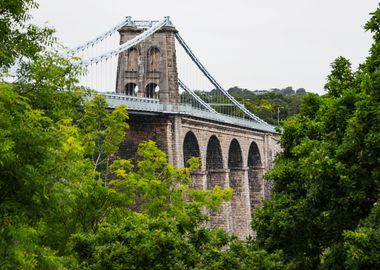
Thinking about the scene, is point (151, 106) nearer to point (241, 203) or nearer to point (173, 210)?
point (173, 210)

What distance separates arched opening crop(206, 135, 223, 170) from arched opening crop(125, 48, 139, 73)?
384 inches

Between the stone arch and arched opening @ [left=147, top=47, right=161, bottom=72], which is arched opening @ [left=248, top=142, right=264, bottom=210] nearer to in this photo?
the stone arch

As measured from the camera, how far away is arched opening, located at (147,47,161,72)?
45344mm

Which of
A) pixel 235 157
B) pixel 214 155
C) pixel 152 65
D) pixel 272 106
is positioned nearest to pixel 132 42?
pixel 152 65

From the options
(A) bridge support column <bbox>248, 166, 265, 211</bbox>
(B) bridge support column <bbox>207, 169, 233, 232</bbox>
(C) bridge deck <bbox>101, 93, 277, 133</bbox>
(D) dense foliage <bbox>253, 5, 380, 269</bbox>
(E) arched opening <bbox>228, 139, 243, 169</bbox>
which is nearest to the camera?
(D) dense foliage <bbox>253, 5, 380, 269</bbox>

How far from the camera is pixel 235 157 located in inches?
2382

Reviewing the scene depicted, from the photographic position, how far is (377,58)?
1540cm

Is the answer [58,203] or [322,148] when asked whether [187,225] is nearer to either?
[322,148]

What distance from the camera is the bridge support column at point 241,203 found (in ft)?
188

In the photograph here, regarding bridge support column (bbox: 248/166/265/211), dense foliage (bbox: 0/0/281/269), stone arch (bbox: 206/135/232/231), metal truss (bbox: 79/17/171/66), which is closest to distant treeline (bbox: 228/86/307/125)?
bridge support column (bbox: 248/166/265/211)

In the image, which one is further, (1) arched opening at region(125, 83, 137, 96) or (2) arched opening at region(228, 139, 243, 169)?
(2) arched opening at region(228, 139, 243, 169)

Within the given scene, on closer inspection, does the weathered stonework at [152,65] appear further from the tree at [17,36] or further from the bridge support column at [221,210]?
the tree at [17,36]

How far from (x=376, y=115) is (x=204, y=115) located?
3488cm

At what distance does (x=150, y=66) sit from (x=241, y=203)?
60.4 feet
